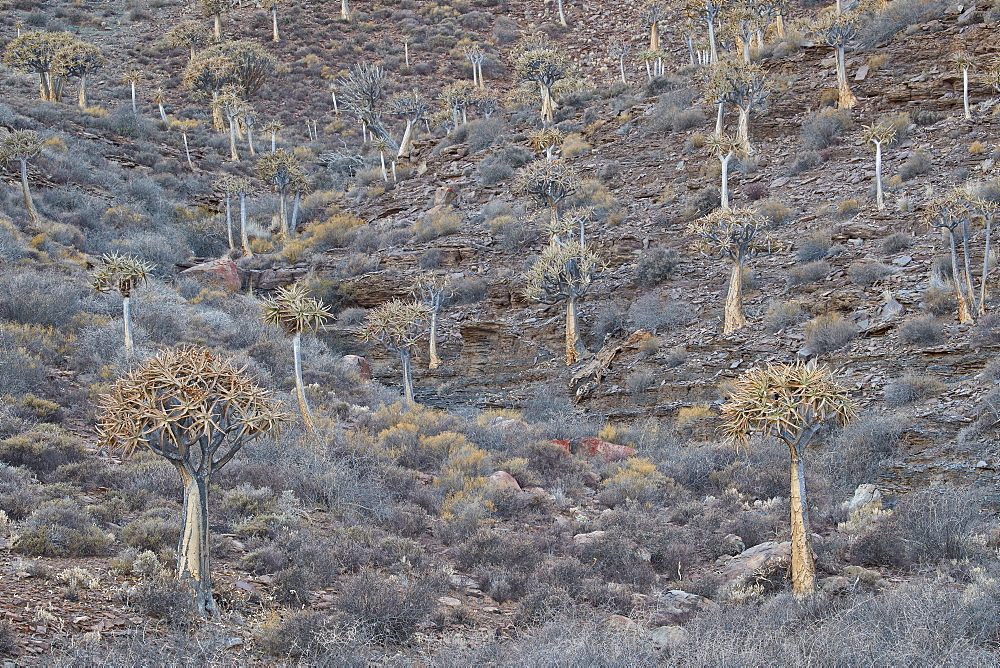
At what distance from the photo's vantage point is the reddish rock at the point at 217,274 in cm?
2738

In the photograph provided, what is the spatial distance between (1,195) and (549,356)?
20.8 metres

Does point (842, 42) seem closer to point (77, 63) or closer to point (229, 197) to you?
point (229, 197)

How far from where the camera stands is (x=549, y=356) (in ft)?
76.8

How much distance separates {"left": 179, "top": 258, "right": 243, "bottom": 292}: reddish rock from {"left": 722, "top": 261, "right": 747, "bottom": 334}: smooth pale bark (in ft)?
60.2

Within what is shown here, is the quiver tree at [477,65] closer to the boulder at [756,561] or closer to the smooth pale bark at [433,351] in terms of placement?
the smooth pale bark at [433,351]

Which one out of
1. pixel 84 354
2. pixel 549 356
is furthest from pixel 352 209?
pixel 84 354

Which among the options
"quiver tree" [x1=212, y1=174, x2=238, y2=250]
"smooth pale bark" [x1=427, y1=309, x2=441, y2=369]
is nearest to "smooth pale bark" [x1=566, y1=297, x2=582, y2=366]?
"smooth pale bark" [x1=427, y1=309, x2=441, y2=369]

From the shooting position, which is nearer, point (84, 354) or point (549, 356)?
point (84, 354)

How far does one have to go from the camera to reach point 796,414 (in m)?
8.13

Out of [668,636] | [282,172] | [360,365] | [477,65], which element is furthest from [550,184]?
[477,65]

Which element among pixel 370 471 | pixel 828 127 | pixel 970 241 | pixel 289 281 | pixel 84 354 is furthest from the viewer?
pixel 289 281

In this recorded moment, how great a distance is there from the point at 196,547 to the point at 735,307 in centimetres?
1560

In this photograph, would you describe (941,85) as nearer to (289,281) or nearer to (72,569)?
(289,281)

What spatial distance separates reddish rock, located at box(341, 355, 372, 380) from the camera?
2257cm
